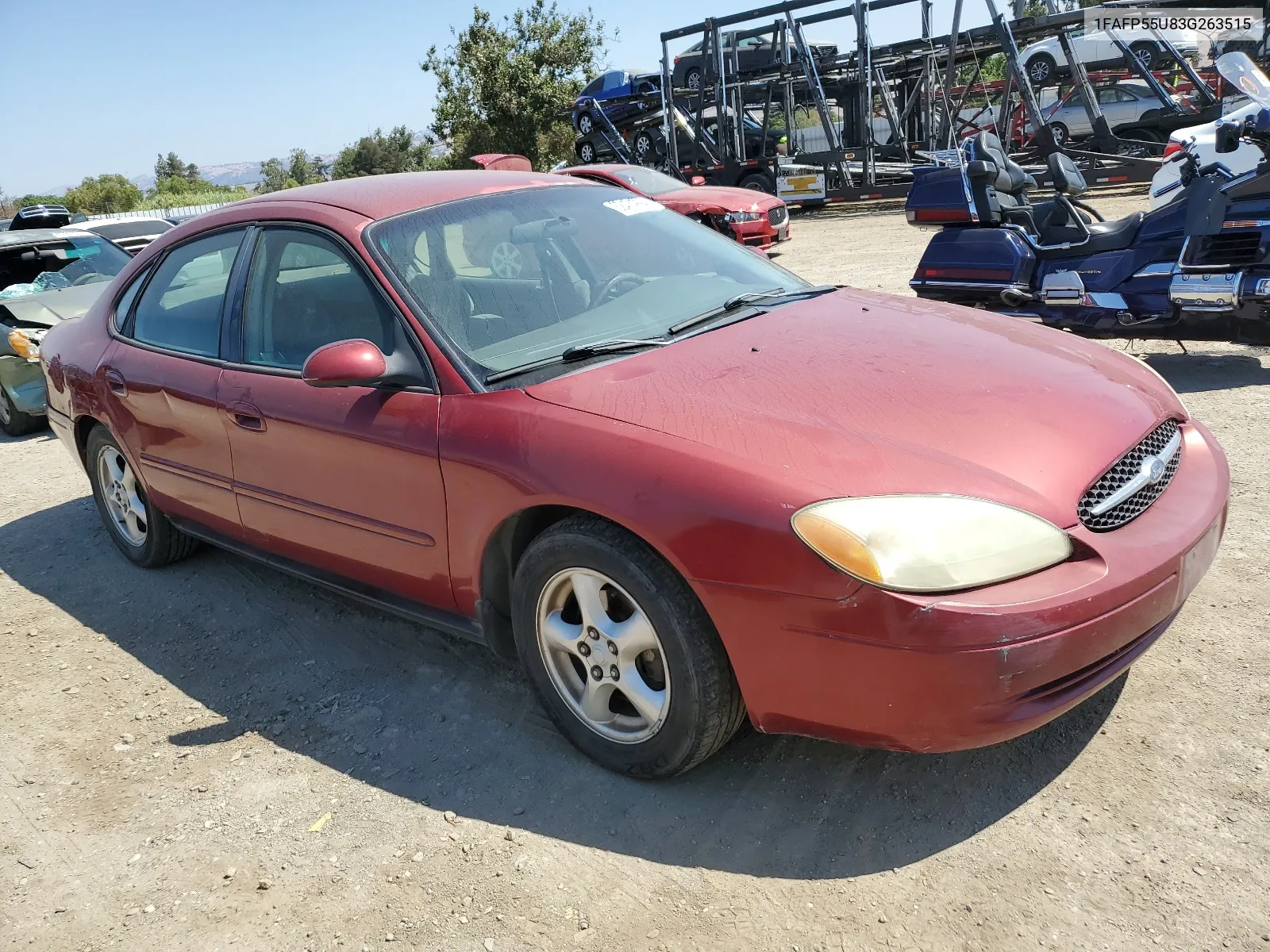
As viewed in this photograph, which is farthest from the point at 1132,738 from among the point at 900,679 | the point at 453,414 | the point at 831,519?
the point at 453,414

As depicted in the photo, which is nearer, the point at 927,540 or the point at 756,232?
the point at 927,540

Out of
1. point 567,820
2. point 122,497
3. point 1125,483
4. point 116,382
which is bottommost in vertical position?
point 567,820

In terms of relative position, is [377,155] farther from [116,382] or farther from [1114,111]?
[116,382]

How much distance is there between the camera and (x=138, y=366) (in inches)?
161

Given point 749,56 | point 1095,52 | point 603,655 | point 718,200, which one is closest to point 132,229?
point 718,200

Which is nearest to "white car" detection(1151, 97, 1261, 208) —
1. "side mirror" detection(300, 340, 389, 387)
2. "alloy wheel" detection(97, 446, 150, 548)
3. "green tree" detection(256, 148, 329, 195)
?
"side mirror" detection(300, 340, 389, 387)

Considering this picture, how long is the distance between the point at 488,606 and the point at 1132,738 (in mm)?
1819

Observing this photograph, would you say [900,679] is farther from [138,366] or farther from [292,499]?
[138,366]

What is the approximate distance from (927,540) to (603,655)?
3.14 feet

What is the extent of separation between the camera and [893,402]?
2.56 metres

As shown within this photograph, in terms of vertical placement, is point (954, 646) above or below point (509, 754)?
above

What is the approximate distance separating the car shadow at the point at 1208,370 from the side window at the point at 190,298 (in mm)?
5087

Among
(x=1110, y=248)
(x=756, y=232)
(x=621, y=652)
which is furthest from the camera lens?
(x=756, y=232)

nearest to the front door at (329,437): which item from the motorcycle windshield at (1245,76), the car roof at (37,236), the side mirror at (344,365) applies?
the side mirror at (344,365)
